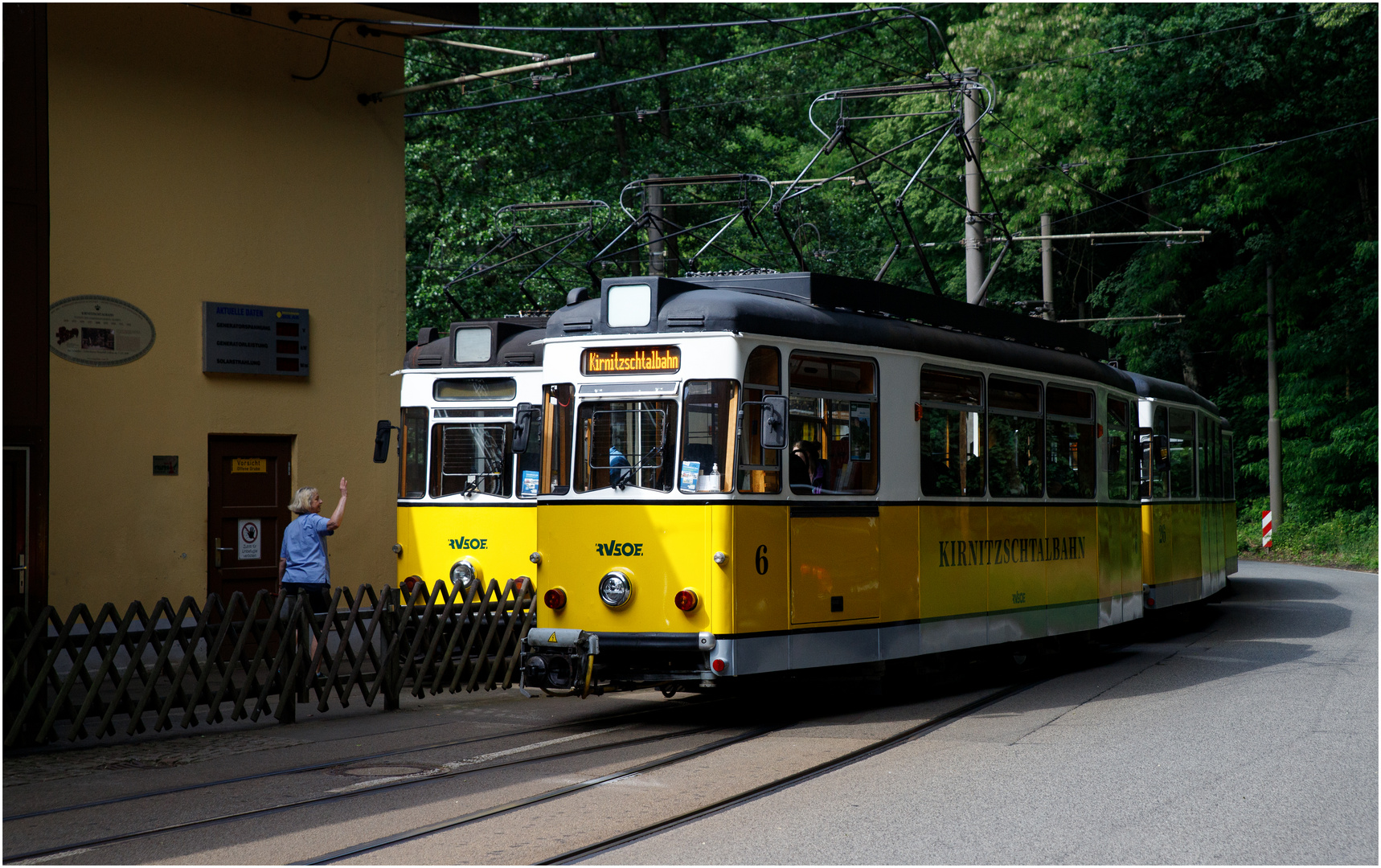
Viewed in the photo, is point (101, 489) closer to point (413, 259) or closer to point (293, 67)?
point (293, 67)

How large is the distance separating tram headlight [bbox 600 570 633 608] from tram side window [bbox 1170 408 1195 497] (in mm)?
10183

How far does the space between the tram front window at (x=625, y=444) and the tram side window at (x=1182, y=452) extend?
32.7 feet

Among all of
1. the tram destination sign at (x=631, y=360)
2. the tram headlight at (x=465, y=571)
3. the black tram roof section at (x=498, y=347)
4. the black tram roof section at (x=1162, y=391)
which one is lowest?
the tram headlight at (x=465, y=571)

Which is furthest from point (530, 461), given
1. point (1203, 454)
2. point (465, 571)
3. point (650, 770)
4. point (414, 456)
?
point (1203, 454)

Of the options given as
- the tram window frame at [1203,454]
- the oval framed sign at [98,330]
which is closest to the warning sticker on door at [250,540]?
the oval framed sign at [98,330]

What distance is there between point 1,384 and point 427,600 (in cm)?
385

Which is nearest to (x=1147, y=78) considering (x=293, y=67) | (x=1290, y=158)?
(x=1290, y=158)

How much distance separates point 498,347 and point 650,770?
7.13 m

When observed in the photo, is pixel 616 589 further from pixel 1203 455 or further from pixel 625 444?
pixel 1203 455

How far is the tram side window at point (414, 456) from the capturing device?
14477mm

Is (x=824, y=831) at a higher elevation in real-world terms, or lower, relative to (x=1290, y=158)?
lower

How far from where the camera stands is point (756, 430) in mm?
9852

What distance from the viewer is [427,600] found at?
1178 cm

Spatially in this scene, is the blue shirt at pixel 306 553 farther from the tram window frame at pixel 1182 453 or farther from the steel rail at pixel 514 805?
the tram window frame at pixel 1182 453
